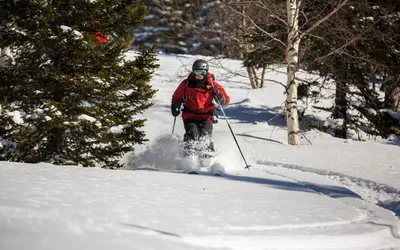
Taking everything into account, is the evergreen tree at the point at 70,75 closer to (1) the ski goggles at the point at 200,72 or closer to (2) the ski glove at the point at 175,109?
(2) the ski glove at the point at 175,109

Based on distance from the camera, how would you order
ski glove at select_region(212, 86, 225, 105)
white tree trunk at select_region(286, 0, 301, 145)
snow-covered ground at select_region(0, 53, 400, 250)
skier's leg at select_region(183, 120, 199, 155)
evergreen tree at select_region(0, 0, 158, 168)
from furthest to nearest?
1. white tree trunk at select_region(286, 0, 301, 145)
2. ski glove at select_region(212, 86, 225, 105)
3. skier's leg at select_region(183, 120, 199, 155)
4. evergreen tree at select_region(0, 0, 158, 168)
5. snow-covered ground at select_region(0, 53, 400, 250)

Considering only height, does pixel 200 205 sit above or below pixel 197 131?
below

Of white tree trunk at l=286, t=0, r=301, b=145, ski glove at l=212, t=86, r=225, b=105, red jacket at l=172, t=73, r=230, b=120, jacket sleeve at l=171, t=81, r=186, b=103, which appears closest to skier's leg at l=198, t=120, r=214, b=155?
red jacket at l=172, t=73, r=230, b=120

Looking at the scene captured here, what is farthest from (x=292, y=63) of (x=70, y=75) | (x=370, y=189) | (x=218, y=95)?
(x=70, y=75)

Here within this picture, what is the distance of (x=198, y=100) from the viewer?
927cm

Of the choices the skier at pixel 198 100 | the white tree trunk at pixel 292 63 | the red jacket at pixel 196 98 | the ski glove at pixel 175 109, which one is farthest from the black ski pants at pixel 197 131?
the white tree trunk at pixel 292 63

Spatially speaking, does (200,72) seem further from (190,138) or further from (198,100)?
(190,138)

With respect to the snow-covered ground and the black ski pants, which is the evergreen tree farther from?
the snow-covered ground

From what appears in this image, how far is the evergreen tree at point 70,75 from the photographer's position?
819 centimetres

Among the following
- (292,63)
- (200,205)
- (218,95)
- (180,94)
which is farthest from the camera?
(292,63)

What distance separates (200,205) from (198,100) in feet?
15.2

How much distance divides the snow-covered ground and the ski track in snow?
18 mm

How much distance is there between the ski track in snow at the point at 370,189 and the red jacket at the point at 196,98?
8.03 feet

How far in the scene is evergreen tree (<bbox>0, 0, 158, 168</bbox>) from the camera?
8188mm
